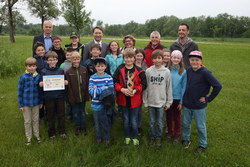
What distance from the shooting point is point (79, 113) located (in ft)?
14.1

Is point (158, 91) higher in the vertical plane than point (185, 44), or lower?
lower

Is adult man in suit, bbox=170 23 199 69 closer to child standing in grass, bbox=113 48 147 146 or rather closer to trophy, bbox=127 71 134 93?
child standing in grass, bbox=113 48 147 146

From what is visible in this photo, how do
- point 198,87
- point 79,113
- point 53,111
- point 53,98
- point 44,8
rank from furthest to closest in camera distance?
point 44,8 → point 79,113 → point 53,111 → point 53,98 → point 198,87

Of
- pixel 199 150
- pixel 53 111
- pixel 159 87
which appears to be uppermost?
pixel 159 87

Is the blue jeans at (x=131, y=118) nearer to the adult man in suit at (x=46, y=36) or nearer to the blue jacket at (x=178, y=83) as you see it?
the blue jacket at (x=178, y=83)

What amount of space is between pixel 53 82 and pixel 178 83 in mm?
2898

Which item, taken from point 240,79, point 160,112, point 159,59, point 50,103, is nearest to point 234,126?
point 160,112

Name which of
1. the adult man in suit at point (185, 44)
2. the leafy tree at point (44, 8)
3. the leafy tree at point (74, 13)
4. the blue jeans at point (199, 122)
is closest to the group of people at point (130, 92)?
the blue jeans at point (199, 122)

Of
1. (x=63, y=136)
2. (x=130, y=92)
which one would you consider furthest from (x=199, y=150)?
(x=63, y=136)

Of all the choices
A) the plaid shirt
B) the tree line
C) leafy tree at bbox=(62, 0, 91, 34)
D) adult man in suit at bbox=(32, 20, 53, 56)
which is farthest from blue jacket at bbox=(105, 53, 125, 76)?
leafy tree at bbox=(62, 0, 91, 34)

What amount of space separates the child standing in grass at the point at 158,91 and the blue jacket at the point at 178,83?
0.76 feet

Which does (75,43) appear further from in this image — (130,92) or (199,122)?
(199,122)

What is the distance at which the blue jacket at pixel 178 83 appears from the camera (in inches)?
147

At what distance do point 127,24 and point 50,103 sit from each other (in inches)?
5257
